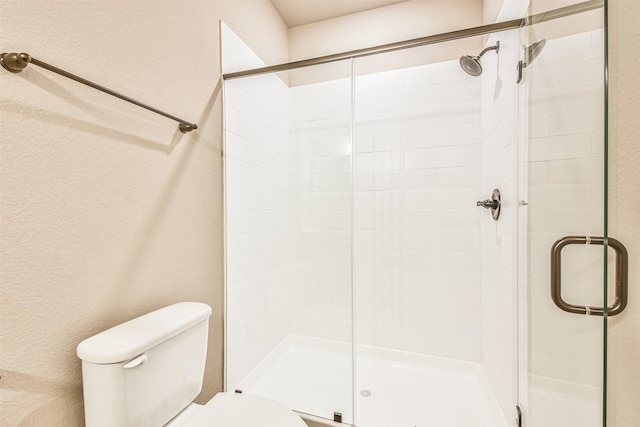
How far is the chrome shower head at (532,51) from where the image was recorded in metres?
0.94

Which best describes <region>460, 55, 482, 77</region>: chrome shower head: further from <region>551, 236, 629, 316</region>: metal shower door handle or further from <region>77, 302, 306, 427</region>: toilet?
<region>77, 302, 306, 427</region>: toilet

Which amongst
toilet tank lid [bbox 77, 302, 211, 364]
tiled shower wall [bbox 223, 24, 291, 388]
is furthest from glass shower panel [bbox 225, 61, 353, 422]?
toilet tank lid [bbox 77, 302, 211, 364]

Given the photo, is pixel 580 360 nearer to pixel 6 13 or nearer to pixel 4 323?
pixel 4 323

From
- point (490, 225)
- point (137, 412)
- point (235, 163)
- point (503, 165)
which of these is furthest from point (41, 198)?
point (490, 225)

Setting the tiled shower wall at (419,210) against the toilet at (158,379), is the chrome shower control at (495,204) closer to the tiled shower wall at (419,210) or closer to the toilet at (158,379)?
the tiled shower wall at (419,210)

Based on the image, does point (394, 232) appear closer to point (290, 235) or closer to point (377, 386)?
point (290, 235)

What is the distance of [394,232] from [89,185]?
5.66ft

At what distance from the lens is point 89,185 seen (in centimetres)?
92

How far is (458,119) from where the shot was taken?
1967 millimetres
